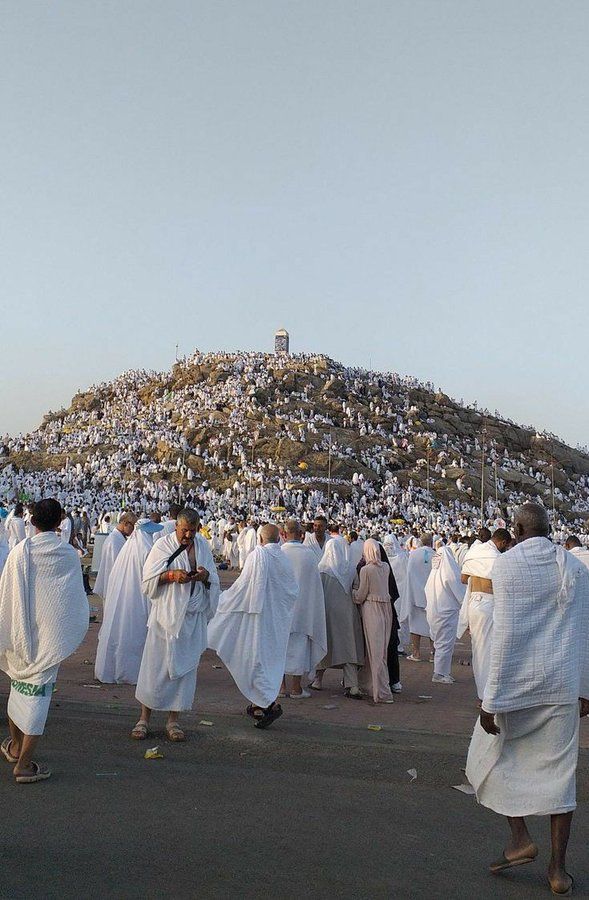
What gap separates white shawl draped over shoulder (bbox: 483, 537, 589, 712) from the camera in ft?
14.3

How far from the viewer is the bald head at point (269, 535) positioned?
8567 mm

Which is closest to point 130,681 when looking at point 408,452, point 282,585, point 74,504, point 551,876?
point 282,585

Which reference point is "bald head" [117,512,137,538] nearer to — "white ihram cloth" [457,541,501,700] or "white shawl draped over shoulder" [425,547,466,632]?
"white shawl draped over shoulder" [425,547,466,632]

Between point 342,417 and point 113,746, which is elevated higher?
point 342,417

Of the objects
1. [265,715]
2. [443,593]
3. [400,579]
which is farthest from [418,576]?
[265,715]

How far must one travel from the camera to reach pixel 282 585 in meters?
8.55

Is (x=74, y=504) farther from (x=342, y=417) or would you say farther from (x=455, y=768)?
(x=455, y=768)

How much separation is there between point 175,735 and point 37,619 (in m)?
1.94

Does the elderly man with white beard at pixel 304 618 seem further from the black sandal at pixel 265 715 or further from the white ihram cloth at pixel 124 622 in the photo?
the white ihram cloth at pixel 124 622

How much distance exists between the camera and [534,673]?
434 cm

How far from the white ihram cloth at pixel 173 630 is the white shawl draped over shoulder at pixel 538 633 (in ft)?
11.6

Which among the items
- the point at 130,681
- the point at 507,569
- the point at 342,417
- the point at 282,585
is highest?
the point at 342,417

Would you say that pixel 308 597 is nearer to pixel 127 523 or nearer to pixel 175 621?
pixel 175 621

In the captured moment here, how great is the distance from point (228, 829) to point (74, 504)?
50783mm
